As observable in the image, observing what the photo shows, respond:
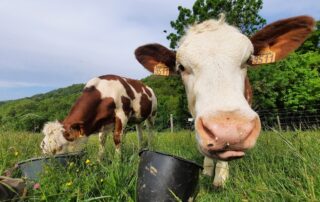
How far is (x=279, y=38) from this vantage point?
4.36m

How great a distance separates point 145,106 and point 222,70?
6.49 metres

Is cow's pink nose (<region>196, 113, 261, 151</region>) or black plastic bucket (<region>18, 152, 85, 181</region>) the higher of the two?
cow's pink nose (<region>196, 113, 261, 151</region>)

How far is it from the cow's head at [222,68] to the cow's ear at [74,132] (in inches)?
111

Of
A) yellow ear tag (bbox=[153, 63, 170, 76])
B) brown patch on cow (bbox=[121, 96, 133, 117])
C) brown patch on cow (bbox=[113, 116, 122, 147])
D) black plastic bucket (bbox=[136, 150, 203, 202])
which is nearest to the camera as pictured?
black plastic bucket (bbox=[136, 150, 203, 202])

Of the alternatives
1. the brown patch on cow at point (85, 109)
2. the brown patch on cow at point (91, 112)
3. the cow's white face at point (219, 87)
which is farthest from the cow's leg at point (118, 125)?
the cow's white face at point (219, 87)

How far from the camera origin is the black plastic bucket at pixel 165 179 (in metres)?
3.04

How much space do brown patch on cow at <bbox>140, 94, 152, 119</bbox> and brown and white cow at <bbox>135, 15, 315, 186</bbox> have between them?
4567 mm

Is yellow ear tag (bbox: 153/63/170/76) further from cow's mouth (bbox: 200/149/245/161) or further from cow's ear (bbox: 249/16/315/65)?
cow's mouth (bbox: 200/149/245/161)

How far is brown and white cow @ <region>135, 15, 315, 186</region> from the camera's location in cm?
253

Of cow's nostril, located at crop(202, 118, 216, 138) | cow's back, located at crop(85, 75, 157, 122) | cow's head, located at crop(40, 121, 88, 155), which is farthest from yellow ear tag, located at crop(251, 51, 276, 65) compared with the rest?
cow's back, located at crop(85, 75, 157, 122)

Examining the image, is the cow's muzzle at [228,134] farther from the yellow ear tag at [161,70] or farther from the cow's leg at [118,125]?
the cow's leg at [118,125]

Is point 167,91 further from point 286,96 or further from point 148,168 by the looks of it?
point 148,168

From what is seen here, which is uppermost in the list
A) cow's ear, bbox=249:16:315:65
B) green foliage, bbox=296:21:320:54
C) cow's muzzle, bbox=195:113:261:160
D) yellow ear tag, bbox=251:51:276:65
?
green foliage, bbox=296:21:320:54

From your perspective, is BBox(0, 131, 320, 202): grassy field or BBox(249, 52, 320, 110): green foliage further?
BBox(249, 52, 320, 110): green foliage
